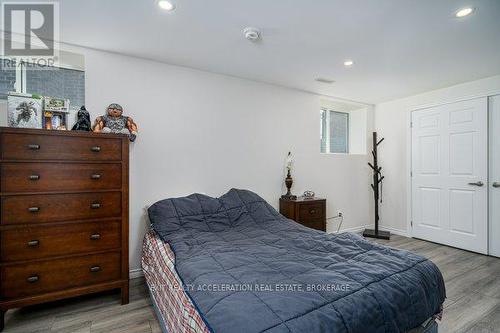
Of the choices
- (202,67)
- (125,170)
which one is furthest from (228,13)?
(125,170)

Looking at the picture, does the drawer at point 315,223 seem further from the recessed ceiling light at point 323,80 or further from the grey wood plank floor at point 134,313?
the recessed ceiling light at point 323,80

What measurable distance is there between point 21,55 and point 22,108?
2.53 feet

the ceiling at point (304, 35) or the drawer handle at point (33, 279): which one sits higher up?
the ceiling at point (304, 35)

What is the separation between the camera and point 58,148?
1.92 meters

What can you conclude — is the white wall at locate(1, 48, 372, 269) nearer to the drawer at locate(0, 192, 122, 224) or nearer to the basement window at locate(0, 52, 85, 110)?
the basement window at locate(0, 52, 85, 110)

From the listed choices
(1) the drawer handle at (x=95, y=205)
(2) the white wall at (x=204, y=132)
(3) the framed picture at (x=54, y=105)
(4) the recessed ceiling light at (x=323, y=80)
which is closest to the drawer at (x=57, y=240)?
(1) the drawer handle at (x=95, y=205)

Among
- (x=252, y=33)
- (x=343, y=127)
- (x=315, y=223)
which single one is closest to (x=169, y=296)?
(x=252, y=33)

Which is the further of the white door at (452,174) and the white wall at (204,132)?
the white door at (452,174)

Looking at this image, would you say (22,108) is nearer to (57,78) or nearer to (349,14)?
(57,78)

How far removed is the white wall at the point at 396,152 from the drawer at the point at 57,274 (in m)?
4.33

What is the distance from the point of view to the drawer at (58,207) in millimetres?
1780

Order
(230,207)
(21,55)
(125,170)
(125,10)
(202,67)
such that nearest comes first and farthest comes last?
(125,10), (125,170), (21,55), (230,207), (202,67)

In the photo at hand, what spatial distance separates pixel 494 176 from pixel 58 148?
16.1ft

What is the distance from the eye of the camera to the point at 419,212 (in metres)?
4.01
